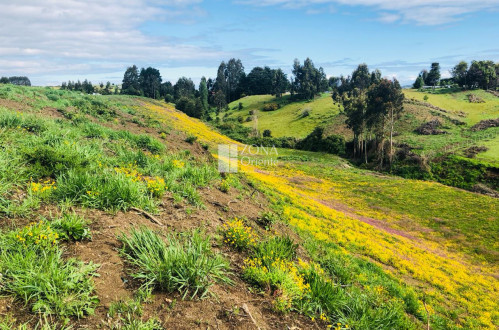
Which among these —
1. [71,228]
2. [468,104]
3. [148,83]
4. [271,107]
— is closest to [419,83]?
[468,104]

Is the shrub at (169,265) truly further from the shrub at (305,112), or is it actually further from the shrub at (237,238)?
the shrub at (305,112)

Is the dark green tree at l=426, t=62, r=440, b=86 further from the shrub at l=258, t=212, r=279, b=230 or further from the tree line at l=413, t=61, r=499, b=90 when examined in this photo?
the shrub at l=258, t=212, r=279, b=230

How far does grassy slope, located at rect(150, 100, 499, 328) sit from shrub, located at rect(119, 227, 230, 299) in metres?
5.50

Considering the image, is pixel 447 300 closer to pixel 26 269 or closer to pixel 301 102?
pixel 26 269

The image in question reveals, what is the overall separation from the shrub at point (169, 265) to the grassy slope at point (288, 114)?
78892mm

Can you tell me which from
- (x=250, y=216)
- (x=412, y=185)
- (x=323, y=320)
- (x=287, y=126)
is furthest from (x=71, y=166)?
(x=287, y=126)

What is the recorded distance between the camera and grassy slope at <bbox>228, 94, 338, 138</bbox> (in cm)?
9050

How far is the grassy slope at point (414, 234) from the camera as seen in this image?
12510 millimetres

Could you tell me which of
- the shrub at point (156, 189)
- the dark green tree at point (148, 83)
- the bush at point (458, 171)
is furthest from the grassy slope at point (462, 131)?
the dark green tree at point (148, 83)

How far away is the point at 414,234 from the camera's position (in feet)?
76.5

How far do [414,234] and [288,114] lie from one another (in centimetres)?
8996

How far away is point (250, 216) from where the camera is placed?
419 inches

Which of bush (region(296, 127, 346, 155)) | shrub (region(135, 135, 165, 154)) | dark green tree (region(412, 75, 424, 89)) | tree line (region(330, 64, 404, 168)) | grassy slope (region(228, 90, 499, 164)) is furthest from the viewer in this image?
dark green tree (region(412, 75, 424, 89))

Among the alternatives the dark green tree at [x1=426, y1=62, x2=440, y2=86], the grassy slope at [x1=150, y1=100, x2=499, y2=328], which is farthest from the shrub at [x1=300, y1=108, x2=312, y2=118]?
the dark green tree at [x1=426, y1=62, x2=440, y2=86]
